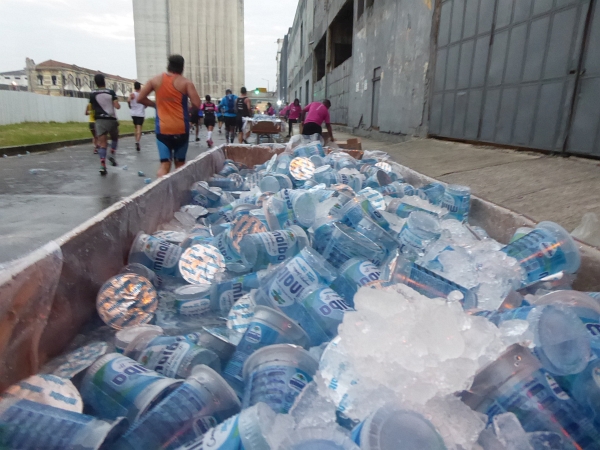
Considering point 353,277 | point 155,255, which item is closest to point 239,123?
point 155,255

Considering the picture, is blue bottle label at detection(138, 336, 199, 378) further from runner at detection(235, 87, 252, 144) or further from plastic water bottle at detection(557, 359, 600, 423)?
runner at detection(235, 87, 252, 144)

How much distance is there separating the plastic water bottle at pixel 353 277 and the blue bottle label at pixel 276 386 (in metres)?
0.53

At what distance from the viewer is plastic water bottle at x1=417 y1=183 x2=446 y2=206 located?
3.01m

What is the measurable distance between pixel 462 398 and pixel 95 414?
3.50ft

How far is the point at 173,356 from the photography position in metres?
1.26

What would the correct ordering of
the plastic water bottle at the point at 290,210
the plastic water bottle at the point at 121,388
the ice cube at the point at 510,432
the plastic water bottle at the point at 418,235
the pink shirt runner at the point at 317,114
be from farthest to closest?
the pink shirt runner at the point at 317,114 → the plastic water bottle at the point at 290,210 → the plastic water bottle at the point at 418,235 → the plastic water bottle at the point at 121,388 → the ice cube at the point at 510,432

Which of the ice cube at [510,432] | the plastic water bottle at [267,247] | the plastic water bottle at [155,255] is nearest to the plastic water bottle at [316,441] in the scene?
the ice cube at [510,432]

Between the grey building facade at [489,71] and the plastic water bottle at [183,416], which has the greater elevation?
the grey building facade at [489,71]

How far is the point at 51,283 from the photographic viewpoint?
138 cm

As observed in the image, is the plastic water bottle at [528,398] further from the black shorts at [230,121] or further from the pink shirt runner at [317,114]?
the black shorts at [230,121]

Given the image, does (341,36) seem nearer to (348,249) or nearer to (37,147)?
(37,147)

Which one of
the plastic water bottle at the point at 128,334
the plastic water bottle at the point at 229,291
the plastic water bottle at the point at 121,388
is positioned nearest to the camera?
the plastic water bottle at the point at 121,388

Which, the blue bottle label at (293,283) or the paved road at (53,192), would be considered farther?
the paved road at (53,192)

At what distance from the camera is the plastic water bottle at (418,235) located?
6.24 feet
